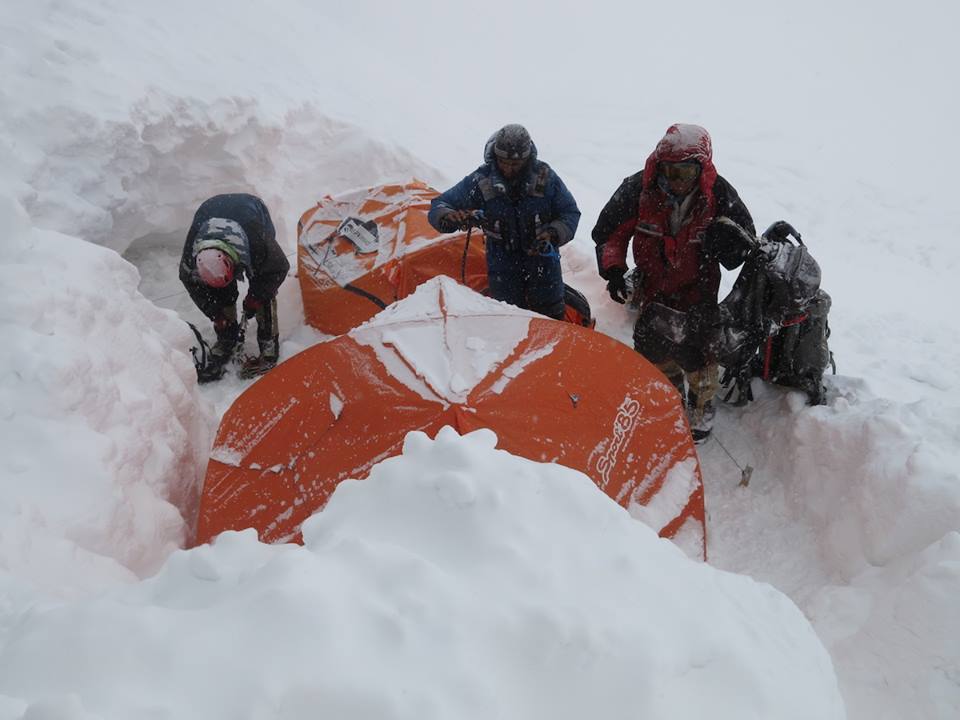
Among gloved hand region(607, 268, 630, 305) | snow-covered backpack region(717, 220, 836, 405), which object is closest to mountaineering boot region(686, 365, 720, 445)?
snow-covered backpack region(717, 220, 836, 405)

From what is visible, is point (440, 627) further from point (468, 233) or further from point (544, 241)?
point (468, 233)

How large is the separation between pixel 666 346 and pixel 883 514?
1338 mm

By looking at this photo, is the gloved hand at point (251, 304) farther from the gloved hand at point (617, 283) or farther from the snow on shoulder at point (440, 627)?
the snow on shoulder at point (440, 627)

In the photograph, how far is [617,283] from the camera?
364 cm

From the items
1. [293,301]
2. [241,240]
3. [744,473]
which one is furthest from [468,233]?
[744,473]

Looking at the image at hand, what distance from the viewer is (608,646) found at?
1.29 meters

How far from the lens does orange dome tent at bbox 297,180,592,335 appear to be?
457cm

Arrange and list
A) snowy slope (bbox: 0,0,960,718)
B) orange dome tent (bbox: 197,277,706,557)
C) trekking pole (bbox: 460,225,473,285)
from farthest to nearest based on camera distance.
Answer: trekking pole (bbox: 460,225,473,285)
orange dome tent (bbox: 197,277,706,557)
snowy slope (bbox: 0,0,960,718)

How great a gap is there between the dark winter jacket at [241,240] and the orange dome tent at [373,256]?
0.48 meters

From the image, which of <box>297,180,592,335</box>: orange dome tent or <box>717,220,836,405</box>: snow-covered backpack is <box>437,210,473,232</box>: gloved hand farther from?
<box>717,220,836,405</box>: snow-covered backpack

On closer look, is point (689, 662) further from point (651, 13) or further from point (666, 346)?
point (651, 13)

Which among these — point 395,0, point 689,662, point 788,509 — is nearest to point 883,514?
point 788,509

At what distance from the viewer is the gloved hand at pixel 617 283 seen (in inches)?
141

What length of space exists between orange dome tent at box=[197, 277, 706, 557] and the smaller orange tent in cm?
151
